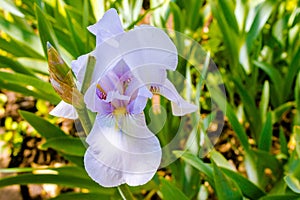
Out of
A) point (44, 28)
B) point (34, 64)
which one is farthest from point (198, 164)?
point (34, 64)

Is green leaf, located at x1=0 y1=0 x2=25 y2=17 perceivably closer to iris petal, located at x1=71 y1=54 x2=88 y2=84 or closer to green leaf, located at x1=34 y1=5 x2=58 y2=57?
green leaf, located at x1=34 y1=5 x2=58 y2=57

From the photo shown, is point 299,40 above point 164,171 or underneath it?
above

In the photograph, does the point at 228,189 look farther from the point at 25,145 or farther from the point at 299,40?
the point at 25,145

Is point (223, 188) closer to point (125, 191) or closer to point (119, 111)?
point (125, 191)

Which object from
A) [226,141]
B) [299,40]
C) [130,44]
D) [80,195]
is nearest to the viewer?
[130,44]

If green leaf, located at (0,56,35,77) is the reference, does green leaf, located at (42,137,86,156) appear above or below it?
below

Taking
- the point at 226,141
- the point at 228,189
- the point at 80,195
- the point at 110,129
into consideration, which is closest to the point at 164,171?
the point at 226,141

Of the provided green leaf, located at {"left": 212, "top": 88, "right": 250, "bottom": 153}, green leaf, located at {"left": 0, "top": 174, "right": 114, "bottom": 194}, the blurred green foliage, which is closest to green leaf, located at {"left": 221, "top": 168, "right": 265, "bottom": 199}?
the blurred green foliage

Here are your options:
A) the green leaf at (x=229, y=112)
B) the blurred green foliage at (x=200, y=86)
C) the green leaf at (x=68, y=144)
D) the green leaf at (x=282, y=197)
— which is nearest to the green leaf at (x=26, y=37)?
the blurred green foliage at (x=200, y=86)

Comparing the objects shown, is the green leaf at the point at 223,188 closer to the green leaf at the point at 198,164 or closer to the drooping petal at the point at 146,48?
the green leaf at the point at 198,164
